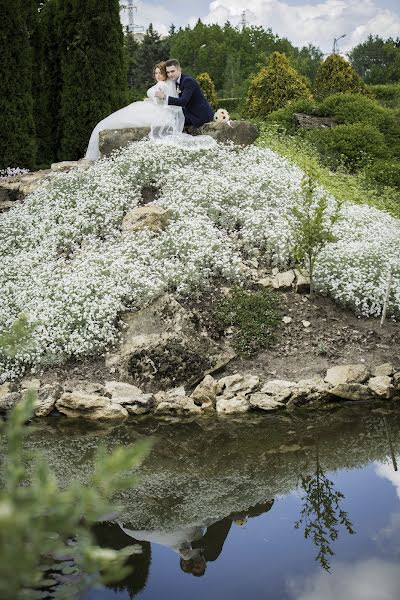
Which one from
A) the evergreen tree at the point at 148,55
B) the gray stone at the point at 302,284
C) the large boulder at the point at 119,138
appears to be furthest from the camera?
the evergreen tree at the point at 148,55

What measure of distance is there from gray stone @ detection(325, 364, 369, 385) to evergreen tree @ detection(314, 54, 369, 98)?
16.6 m

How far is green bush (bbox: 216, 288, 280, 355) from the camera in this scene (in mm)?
7012

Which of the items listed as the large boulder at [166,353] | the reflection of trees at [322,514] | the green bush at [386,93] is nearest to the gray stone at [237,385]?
the large boulder at [166,353]

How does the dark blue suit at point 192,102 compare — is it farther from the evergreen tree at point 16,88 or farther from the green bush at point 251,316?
the green bush at point 251,316

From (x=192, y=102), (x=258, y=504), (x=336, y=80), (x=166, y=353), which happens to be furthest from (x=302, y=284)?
(x=336, y=80)

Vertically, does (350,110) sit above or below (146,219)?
above

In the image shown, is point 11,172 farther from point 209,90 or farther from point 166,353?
point 209,90

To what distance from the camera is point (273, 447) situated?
217 inches

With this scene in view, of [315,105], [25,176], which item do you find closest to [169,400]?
[25,176]

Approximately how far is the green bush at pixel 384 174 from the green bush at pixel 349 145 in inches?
21.8

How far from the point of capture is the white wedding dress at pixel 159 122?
436 inches

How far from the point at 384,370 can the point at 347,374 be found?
40 centimetres

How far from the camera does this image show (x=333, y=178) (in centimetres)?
1212

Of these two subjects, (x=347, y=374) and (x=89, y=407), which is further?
(x=347, y=374)
